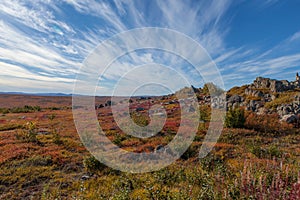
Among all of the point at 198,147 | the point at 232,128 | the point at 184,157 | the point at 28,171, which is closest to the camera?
the point at 28,171

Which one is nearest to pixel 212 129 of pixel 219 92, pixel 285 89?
pixel 219 92

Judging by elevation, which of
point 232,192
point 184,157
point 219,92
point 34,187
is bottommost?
point 34,187

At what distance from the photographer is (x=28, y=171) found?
9062 mm

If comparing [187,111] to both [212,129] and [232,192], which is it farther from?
[232,192]

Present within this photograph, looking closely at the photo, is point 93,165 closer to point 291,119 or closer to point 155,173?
point 155,173

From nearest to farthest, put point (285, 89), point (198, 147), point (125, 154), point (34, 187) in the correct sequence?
point (34, 187) < point (125, 154) < point (198, 147) < point (285, 89)

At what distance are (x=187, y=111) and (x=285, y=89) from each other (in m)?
31.6

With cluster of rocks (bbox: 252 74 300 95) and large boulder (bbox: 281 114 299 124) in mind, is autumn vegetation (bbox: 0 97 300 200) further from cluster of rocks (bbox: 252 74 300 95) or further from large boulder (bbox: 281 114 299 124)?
cluster of rocks (bbox: 252 74 300 95)

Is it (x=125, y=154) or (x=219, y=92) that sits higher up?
(x=219, y=92)

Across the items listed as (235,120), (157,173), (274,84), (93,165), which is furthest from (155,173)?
(274,84)

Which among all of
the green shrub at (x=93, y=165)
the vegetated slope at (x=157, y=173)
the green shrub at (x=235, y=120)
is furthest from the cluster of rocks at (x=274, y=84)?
the green shrub at (x=93, y=165)

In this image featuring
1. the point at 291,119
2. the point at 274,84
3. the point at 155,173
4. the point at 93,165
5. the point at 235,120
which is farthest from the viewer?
the point at 274,84

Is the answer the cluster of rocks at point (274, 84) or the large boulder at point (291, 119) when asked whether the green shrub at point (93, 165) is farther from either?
the cluster of rocks at point (274, 84)

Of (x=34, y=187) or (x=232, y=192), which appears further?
(x=34, y=187)
